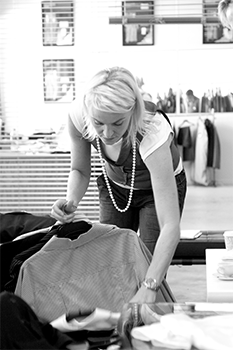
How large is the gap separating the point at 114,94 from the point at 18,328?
2.68 feet

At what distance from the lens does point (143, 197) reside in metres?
2.59

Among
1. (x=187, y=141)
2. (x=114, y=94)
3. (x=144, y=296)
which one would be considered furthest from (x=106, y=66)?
(x=144, y=296)

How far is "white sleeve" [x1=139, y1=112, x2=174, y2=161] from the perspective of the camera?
2098 mm

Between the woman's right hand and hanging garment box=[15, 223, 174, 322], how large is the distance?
112 mm

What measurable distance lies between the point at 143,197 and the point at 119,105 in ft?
2.46

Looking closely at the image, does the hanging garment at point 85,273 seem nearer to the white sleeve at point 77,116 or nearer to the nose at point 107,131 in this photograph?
the nose at point 107,131

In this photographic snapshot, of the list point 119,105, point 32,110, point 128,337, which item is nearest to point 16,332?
point 128,337

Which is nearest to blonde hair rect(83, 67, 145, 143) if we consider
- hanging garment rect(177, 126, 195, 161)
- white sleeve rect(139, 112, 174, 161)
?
white sleeve rect(139, 112, 174, 161)

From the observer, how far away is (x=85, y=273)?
1938 mm

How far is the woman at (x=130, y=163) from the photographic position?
1.93 m

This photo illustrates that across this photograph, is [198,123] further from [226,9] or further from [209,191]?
[226,9]

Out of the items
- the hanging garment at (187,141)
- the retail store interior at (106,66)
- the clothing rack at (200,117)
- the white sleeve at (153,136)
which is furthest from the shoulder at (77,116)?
the clothing rack at (200,117)

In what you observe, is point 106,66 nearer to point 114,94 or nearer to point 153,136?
point 153,136

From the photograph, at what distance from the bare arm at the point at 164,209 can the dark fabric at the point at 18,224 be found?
435 mm
